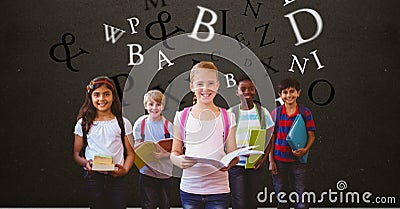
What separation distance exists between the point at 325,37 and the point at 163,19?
105 cm

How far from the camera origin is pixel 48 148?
3824 millimetres

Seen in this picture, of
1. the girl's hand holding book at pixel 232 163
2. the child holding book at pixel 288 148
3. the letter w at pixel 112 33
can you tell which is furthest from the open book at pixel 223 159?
the letter w at pixel 112 33

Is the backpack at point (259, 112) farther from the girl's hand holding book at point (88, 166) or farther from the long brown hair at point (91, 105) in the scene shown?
the girl's hand holding book at point (88, 166)

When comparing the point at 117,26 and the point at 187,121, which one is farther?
the point at 117,26

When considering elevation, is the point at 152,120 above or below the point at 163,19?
below

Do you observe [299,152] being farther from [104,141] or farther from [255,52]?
[104,141]

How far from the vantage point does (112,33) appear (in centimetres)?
378

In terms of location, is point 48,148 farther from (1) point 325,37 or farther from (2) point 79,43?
(1) point 325,37

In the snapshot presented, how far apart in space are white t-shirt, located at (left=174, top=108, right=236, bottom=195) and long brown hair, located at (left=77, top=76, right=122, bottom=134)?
0.48 metres

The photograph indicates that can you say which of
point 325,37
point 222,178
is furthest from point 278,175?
point 325,37

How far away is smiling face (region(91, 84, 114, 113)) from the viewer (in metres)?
3.62

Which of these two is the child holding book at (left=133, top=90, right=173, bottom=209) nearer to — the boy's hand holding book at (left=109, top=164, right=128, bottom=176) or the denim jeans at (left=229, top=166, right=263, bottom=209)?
the boy's hand holding book at (left=109, top=164, right=128, bottom=176)

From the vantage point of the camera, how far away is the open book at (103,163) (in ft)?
11.9

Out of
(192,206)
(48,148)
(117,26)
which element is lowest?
(192,206)
